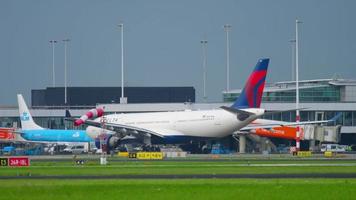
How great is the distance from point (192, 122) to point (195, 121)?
1.65 ft

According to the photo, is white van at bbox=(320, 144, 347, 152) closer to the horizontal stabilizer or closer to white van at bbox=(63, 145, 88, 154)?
the horizontal stabilizer

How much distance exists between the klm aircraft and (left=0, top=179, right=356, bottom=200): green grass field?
310 ft

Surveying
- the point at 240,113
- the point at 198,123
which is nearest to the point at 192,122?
the point at 198,123

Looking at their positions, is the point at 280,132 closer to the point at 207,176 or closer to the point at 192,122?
the point at 192,122

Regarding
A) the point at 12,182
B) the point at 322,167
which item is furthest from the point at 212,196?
the point at 322,167

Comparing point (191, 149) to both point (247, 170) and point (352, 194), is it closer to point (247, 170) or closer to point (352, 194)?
point (247, 170)

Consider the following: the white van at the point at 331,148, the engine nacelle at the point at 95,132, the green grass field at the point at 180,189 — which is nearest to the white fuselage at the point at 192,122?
the engine nacelle at the point at 95,132

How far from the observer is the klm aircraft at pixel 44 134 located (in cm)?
16575

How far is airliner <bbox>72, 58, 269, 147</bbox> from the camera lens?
136000mm

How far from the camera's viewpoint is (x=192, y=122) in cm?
13975

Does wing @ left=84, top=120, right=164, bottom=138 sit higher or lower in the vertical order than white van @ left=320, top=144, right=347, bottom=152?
higher

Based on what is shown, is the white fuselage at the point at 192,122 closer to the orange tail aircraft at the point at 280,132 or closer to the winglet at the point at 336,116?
the orange tail aircraft at the point at 280,132

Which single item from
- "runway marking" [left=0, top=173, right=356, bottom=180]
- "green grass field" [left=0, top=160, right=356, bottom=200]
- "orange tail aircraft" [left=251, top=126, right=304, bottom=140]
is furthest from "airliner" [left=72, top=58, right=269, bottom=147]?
"green grass field" [left=0, top=160, right=356, bottom=200]

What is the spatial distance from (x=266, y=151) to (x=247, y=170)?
64300 millimetres
